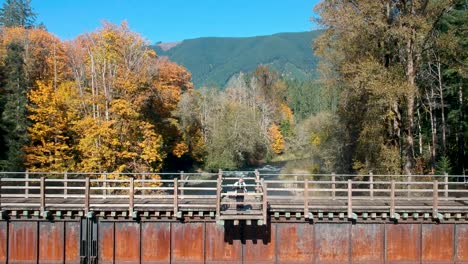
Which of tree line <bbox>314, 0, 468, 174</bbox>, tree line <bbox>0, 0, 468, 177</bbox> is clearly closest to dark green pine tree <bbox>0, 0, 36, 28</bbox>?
tree line <bbox>0, 0, 468, 177</bbox>

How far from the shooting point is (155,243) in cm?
1955

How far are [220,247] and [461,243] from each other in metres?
11.0

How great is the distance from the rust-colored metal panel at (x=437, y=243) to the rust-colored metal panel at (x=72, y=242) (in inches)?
616

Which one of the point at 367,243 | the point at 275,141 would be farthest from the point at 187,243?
the point at 275,141

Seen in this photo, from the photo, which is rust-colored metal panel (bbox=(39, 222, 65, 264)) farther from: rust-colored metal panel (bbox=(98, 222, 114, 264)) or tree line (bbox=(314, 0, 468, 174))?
tree line (bbox=(314, 0, 468, 174))

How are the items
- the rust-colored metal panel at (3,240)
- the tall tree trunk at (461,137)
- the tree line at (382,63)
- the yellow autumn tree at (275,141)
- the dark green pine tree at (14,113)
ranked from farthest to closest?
the yellow autumn tree at (275,141), the tall tree trunk at (461,137), the dark green pine tree at (14,113), the tree line at (382,63), the rust-colored metal panel at (3,240)

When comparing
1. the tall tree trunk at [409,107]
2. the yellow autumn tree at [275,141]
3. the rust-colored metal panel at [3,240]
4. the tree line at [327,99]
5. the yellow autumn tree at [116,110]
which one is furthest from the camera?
the yellow autumn tree at [275,141]

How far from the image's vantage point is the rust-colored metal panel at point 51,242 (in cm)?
1934

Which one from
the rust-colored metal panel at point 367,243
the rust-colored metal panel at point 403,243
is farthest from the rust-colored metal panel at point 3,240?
the rust-colored metal panel at point 403,243

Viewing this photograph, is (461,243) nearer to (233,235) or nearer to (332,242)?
(332,242)

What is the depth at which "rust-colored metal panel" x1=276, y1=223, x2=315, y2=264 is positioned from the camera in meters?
19.6

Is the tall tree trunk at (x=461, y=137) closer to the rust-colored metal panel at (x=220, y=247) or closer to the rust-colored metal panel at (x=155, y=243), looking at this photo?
the rust-colored metal panel at (x=220, y=247)

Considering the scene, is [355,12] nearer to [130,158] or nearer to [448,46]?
[448,46]

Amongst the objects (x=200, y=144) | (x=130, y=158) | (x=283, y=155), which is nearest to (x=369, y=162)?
(x=130, y=158)
